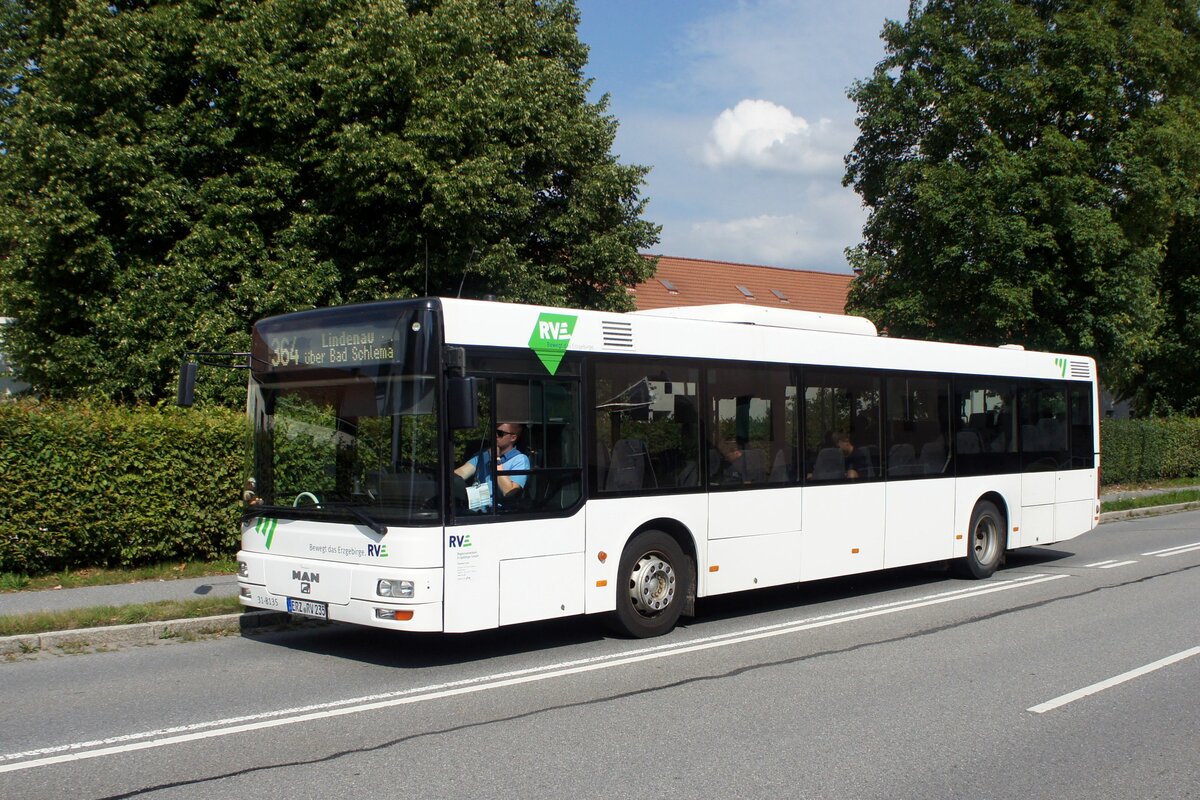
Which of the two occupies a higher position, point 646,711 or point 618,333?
point 618,333

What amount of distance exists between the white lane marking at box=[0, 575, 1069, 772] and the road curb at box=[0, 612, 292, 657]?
10.1 feet

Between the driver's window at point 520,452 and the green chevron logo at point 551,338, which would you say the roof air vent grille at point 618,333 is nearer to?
the green chevron logo at point 551,338

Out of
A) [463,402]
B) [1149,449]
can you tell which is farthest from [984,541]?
[1149,449]

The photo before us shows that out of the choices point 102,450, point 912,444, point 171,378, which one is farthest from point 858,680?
point 171,378

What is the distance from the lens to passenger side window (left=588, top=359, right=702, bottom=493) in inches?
357

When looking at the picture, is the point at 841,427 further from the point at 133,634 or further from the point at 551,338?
the point at 133,634

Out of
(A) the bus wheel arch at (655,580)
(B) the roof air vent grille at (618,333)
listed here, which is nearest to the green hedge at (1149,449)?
(A) the bus wheel arch at (655,580)

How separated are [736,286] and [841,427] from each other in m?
36.9

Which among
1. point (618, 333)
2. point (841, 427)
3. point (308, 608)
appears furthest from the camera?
point (841, 427)

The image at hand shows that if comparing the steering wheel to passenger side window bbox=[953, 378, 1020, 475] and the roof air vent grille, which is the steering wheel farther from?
passenger side window bbox=[953, 378, 1020, 475]

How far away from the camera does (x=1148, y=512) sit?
24.2 m

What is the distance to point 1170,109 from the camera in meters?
25.2

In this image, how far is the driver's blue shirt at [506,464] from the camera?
812cm

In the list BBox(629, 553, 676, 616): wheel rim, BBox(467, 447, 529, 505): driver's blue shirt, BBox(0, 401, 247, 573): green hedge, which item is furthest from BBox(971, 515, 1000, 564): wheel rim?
BBox(0, 401, 247, 573): green hedge
